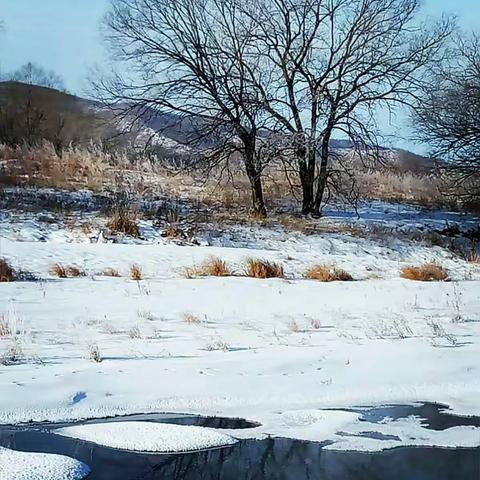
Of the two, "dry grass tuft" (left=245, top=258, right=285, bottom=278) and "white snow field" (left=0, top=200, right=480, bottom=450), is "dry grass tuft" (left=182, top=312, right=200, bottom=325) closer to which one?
"white snow field" (left=0, top=200, right=480, bottom=450)

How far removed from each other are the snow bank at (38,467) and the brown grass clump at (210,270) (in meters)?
8.35

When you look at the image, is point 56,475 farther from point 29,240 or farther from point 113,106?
point 113,106

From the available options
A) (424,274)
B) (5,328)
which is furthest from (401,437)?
(424,274)

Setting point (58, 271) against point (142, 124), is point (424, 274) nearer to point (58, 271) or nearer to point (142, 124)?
point (58, 271)

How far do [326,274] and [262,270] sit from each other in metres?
1.12

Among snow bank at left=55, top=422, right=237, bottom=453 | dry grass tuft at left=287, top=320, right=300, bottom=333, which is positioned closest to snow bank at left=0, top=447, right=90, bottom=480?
snow bank at left=55, top=422, right=237, bottom=453

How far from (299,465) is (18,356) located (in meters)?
3.24

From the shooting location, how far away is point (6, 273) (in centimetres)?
1229

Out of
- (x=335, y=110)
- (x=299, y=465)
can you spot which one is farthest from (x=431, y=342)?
(x=335, y=110)

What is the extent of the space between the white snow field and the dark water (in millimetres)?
170

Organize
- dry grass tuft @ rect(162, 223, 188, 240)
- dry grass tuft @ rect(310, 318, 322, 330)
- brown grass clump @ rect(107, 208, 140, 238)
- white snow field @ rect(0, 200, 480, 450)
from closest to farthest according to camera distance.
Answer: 1. white snow field @ rect(0, 200, 480, 450)
2. dry grass tuft @ rect(310, 318, 322, 330)
3. brown grass clump @ rect(107, 208, 140, 238)
4. dry grass tuft @ rect(162, 223, 188, 240)

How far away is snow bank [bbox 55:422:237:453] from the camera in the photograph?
5176mm

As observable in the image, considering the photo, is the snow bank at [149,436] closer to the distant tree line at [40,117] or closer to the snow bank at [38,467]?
the snow bank at [38,467]

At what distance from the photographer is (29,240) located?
17.4 meters
